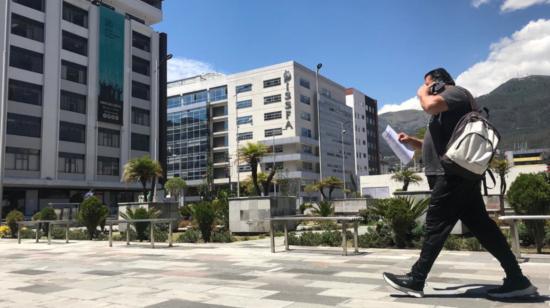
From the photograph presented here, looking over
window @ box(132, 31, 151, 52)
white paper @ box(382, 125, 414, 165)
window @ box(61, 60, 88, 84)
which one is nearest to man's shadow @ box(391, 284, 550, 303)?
white paper @ box(382, 125, 414, 165)

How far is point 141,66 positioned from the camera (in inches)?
2566

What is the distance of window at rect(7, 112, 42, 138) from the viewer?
48594mm

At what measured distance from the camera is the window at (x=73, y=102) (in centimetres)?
5432

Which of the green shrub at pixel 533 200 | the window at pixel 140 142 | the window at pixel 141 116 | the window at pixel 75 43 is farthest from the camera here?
the window at pixel 141 116

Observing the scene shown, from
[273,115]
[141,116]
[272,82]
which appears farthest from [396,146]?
[272,82]

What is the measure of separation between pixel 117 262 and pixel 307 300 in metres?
5.78

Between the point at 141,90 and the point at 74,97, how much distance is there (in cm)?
1089

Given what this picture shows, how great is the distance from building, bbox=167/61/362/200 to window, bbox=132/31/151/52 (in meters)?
22.5

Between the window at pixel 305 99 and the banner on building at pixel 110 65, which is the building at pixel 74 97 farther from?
the window at pixel 305 99

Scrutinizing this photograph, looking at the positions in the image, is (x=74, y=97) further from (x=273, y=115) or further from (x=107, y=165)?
(x=273, y=115)

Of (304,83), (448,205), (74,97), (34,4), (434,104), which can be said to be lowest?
(448,205)

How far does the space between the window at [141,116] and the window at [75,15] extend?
12161 mm

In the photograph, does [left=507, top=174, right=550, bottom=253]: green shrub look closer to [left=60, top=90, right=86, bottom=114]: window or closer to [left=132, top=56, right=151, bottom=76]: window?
[left=60, top=90, right=86, bottom=114]: window

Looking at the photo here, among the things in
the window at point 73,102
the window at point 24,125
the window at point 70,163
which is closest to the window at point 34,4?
the window at point 73,102
